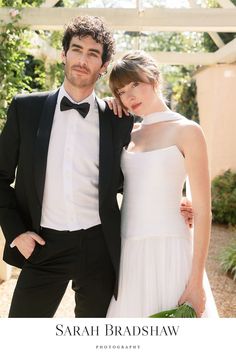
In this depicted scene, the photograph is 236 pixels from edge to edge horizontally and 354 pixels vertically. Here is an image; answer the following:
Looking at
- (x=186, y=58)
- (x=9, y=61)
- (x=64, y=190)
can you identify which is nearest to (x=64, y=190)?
(x=64, y=190)

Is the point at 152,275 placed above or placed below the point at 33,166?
below

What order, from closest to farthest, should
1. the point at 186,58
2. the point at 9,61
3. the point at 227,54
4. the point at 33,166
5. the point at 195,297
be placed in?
the point at 195,297
the point at 33,166
the point at 9,61
the point at 227,54
the point at 186,58

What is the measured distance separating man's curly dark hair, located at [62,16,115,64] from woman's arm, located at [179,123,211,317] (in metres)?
0.66

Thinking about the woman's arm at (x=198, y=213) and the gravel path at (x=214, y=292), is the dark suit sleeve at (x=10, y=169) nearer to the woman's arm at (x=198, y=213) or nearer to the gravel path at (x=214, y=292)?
the woman's arm at (x=198, y=213)

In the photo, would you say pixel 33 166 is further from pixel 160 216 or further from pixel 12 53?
pixel 12 53

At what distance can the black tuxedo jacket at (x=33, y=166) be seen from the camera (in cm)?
213

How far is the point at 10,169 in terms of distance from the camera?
220cm

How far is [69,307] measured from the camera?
4051 mm

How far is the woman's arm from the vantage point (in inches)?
79.6
